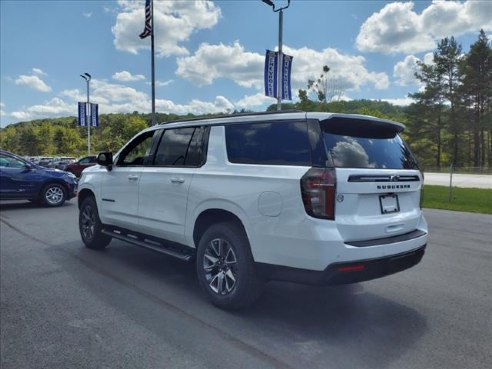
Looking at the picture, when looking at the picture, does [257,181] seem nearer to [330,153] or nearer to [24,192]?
[330,153]

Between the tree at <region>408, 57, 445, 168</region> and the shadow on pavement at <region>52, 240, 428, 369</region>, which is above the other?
the tree at <region>408, 57, 445, 168</region>

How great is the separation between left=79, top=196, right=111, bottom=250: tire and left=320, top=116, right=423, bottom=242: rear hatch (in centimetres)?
426

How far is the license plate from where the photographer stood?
3.61 m

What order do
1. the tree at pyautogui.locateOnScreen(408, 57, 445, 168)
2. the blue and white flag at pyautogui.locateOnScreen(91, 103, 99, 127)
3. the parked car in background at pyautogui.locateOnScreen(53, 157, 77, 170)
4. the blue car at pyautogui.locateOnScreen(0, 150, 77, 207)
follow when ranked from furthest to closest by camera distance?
the tree at pyautogui.locateOnScreen(408, 57, 445, 168) < the blue and white flag at pyautogui.locateOnScreen(91, 103, 99, 127) < the parked car in background at pyautogui.locateOnScreen(53, 157, 77, 170) < the blue car at pyautogui.locateOnScreen(0, 150, 77, 207)

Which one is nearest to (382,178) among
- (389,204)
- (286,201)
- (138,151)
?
(389,204)

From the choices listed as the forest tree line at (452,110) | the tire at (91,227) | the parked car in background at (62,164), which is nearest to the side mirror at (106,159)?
the tire at (91,227)

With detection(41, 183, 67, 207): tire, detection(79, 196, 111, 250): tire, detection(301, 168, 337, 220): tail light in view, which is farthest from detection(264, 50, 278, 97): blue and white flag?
detection(301, 168, 337, 220): tail light

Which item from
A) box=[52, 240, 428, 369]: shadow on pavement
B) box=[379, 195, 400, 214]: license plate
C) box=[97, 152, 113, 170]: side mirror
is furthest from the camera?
box=[97, 152, 113, 170]: side mirror

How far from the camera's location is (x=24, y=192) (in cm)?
1183

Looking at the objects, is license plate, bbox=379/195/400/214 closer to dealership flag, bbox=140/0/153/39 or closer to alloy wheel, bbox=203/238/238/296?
alloy wheel, bbox=203/238/238/296

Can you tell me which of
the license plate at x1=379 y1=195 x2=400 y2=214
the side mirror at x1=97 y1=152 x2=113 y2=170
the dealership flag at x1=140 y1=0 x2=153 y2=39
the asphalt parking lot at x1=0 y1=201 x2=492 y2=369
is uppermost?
the dealership flag at x1=140 y1=0 x2=153 y2=39

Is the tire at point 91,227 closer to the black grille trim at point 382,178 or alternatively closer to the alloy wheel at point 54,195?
the black grille trim at point 382,178

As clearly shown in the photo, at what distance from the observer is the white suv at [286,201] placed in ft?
10.8

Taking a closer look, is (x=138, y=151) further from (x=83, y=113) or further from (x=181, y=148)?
(x=83, y=113)
